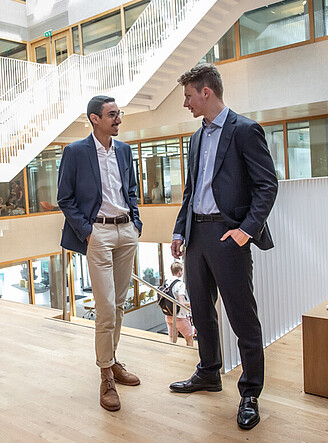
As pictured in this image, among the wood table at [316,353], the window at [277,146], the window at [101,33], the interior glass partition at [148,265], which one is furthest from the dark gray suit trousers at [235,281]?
the interior glass partition at [148,265]

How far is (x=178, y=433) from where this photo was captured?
238cm

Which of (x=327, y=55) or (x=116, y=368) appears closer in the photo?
(x=116, y=368)

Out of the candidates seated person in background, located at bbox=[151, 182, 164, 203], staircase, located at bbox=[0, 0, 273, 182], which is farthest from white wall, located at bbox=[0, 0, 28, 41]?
seated person in background, located at bbox=[151, 182, 164, 203]

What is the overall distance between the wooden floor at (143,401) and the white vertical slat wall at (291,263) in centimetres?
16

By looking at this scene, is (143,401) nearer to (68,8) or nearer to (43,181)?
(43,181)

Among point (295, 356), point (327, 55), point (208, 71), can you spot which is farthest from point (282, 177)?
point (208, 71)

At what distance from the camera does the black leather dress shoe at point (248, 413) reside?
237 centimetres

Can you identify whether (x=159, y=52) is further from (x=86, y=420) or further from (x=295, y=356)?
(x=86, y=420)

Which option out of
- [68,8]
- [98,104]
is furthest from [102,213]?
[68,8]

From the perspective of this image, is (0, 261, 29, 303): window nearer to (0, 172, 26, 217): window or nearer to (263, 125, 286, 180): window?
(0, 172, 26, 217): window

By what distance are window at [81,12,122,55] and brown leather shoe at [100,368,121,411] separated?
10671mm

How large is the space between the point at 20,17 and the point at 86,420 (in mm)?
13367

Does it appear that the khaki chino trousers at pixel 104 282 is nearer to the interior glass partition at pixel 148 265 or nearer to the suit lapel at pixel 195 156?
the suit lapel at pixel 195 156

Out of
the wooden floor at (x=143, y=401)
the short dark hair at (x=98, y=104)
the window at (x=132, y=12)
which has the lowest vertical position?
the wooden floor at (x=143, y=401)
